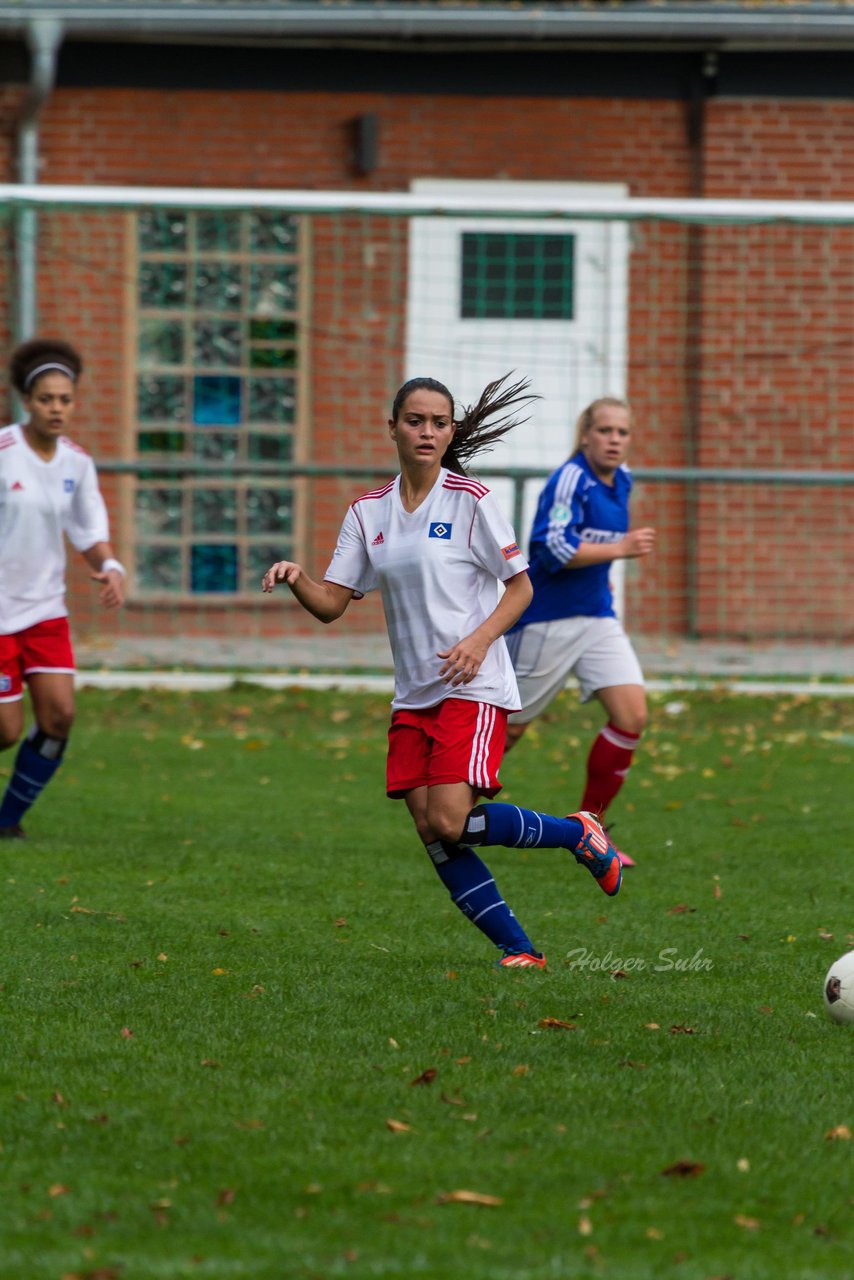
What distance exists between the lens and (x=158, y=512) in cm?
1376

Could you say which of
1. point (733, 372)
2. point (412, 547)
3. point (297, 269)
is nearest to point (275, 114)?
point (297, 269)

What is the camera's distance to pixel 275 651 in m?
13.2

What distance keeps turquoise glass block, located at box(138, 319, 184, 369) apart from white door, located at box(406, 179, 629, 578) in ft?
5.69

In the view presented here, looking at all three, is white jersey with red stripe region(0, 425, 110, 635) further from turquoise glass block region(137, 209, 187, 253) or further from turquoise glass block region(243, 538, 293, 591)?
turquoise glass block region(137, 209, 187, 253)

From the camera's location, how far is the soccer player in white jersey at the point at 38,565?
7234 mm

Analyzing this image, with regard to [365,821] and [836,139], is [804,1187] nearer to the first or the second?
[365,821]

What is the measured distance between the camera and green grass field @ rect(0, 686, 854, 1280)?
3.27 m

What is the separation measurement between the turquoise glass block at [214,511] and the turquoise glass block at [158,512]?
0.40ft

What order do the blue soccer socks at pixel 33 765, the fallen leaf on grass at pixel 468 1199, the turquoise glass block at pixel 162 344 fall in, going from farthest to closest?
the turquoise glass block at pixel 162 344, the blue soccer socks at pixel 33 765, the fallen leaf on grass at pixel 468 1199

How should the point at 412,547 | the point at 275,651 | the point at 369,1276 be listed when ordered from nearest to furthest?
the point at 369,1276
the point at 412,547
the point at 275,651

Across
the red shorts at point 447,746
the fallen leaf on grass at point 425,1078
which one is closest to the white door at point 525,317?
the red shorts at point 447,746

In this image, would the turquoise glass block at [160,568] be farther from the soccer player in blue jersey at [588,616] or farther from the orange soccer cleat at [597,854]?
the orange soccer cleat at [597,854]

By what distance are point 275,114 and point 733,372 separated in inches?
153

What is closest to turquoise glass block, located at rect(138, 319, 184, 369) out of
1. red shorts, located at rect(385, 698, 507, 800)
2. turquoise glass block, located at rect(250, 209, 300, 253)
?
turquoise glass block, located at rect(250, 209, 300, 253)
